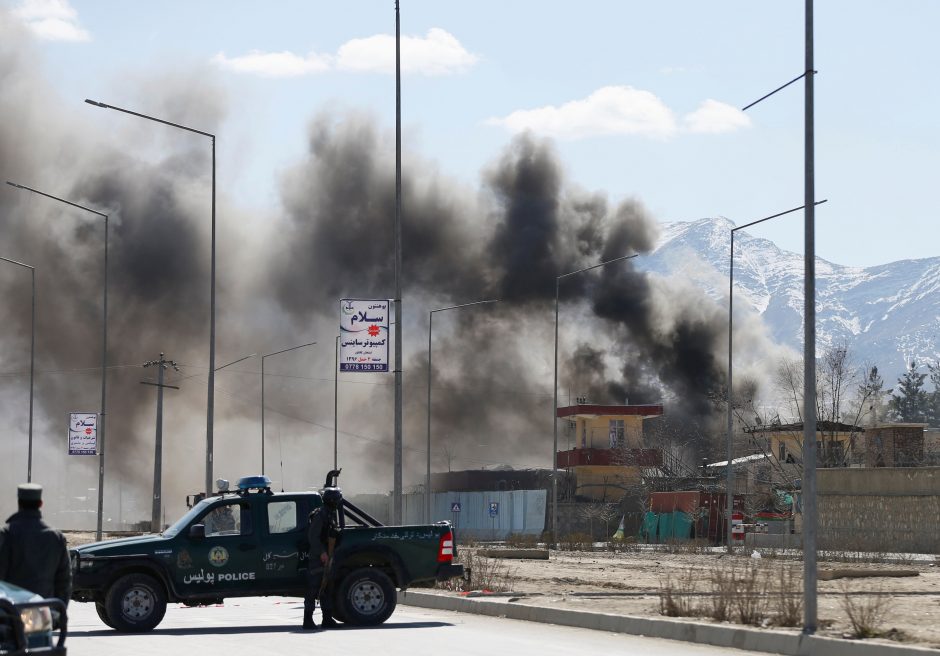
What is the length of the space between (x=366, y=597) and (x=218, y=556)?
5.89 feet

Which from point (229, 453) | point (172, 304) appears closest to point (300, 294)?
point (172, 304)

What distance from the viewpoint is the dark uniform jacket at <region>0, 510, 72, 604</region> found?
1051 cm

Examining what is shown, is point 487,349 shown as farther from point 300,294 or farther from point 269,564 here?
point 269,564

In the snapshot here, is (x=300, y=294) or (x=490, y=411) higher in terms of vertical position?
(x=300, y=294)

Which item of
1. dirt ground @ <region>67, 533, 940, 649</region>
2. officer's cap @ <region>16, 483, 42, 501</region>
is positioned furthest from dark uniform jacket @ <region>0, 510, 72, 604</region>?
dirt ground @ <region>67, 533, 940, 649</region>

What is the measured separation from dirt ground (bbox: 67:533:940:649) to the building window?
148ft

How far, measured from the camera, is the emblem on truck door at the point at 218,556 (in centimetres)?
1789

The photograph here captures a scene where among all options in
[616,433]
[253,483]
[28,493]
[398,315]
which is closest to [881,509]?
[398,315]

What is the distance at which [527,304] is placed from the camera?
88.9m

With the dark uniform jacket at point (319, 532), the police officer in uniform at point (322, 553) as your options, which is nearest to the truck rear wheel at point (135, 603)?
the police officer in uniform at point (322, 553)

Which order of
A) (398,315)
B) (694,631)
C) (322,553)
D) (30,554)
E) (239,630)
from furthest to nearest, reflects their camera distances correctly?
1. (398,315)
2. (322,553)
3. (239,630)
4. (694,631)
5. (30,554)

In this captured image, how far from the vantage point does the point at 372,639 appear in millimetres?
15461

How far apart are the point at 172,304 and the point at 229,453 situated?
→ 2740cm

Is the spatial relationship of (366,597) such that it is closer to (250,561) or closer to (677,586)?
(250,561)
